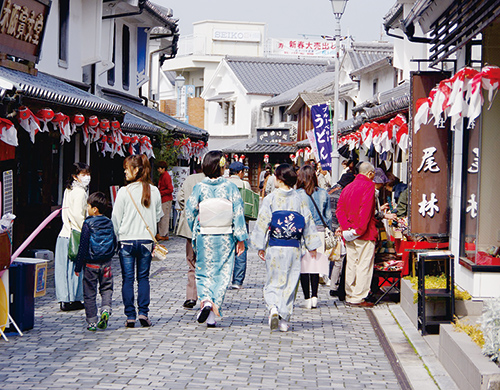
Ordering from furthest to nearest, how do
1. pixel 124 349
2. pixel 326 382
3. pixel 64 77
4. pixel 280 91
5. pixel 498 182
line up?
pixel 280 91 → pixel 64 77 → pixel 498 182 → pixel 124 349 → pixel 326 382

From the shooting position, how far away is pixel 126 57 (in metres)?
24.0

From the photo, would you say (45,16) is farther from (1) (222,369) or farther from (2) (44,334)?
(1) (222,369)

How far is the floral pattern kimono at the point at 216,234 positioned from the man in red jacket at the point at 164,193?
10.6 meters

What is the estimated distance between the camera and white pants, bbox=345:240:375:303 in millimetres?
10625

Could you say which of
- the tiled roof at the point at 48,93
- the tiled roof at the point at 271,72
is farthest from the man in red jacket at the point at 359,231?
the tiled roof at the point at 271,72

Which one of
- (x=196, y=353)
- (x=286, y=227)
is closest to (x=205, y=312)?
(x=196, y=353)

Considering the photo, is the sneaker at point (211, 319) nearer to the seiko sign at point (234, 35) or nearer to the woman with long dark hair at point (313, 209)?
the woman with long dark hair at point (313, 209)

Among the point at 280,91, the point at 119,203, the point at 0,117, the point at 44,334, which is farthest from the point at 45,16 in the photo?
the point at 280,91

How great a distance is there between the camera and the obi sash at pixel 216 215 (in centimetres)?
898

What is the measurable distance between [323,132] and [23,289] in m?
15.5

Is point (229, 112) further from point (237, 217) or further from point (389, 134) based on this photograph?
point (237, 217)

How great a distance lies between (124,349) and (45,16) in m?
7.63

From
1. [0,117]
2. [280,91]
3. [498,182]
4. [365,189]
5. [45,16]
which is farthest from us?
[280,91]

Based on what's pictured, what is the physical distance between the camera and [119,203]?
8.73 metres
